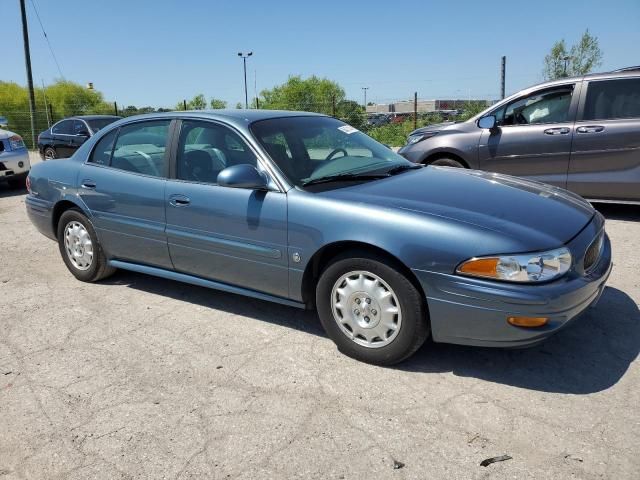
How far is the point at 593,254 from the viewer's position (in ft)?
10.7

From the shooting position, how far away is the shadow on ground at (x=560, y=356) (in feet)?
10.1

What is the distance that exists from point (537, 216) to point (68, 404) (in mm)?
2828

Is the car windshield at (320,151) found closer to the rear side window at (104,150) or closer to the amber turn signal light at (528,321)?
the amber turn signal light at (528,321)

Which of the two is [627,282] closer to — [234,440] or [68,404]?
[234,440]

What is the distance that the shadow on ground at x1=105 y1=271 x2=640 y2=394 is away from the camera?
3070mm

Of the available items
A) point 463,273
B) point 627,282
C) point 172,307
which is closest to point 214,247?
point 172,307

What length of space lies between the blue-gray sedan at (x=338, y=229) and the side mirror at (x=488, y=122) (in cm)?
292

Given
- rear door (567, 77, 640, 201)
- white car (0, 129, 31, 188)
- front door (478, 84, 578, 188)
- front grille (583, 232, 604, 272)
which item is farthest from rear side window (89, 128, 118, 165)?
white car (0, 129, 31, 188)

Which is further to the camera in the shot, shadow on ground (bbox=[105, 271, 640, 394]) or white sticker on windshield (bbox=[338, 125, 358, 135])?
white sticker on windshield (bbox=[338, 125, 358, 135])

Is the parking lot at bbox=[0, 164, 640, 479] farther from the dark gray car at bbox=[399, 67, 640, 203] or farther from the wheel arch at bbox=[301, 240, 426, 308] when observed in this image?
the dark gray car at bbox=[399, 67, 640, 203]

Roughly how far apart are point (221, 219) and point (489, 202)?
5.71 ft

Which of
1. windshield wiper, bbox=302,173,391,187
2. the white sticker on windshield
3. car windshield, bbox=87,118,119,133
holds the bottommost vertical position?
windshield wiper, bbox=302,173,391,187

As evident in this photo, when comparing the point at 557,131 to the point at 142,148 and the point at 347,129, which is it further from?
the point at 142,148

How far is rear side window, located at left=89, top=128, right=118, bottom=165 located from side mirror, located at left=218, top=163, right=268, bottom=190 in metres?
1.69
